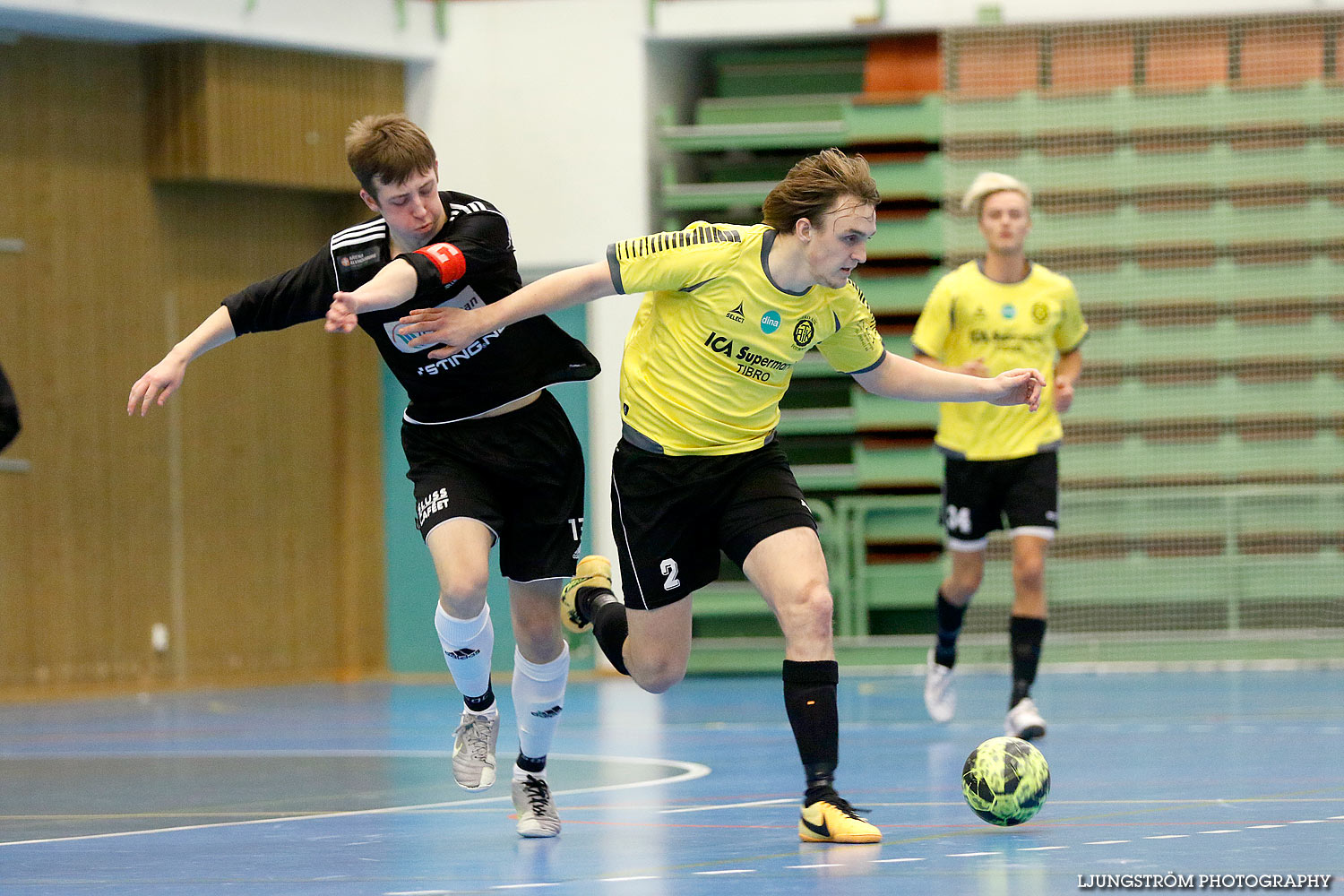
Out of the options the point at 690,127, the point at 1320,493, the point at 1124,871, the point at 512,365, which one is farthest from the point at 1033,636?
the point at 690,127

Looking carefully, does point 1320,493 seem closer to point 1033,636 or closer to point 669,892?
point 1033,636

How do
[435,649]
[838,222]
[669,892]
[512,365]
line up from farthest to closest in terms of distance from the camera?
[435,649] → [512,365] → [838,222] → [669,892]

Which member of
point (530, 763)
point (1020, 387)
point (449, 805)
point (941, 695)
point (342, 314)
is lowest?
point (941, 695)

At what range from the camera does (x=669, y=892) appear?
4.22 meters

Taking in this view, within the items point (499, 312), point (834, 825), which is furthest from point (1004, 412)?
point (499, 312)

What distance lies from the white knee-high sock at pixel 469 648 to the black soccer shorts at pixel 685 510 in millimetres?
446

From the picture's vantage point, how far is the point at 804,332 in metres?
5.26

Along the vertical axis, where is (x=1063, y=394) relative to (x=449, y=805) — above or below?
above

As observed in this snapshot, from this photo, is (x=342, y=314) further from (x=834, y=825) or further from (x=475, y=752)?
(x=834, y=825)

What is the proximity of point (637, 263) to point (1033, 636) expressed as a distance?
373 cm

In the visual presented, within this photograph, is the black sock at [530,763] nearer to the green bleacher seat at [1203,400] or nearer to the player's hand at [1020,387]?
the player's hand at [1020,387]

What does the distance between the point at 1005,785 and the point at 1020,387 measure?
113cm

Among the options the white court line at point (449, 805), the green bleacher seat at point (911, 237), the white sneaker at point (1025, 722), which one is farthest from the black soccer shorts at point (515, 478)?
the green bleacher seat at point (911, 237)

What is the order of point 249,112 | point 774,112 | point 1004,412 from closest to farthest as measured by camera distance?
point 1004,412
point 249,112
point 774,112
